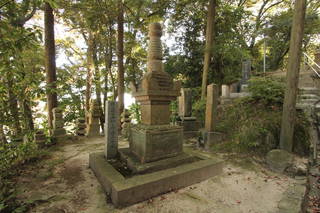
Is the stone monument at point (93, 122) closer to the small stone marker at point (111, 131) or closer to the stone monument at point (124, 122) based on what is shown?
the stone monument at point (124, 122)

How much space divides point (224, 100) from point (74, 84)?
9.24 meters

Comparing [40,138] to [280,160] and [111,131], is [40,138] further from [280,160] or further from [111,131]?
[280,160]

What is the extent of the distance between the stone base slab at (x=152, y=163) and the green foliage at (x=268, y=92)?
3.72 meters

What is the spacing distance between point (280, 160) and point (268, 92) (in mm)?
2669

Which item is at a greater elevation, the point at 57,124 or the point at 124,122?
the point at 57,124

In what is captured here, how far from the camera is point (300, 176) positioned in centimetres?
348

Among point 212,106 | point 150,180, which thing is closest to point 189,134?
point 212,106

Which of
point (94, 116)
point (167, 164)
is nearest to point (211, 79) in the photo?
point (94, 116)

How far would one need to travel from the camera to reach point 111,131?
152 inches

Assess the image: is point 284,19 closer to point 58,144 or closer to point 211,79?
point 211,79

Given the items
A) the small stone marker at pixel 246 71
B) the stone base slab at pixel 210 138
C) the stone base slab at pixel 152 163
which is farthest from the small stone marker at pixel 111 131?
the small stone marker at pixel 246 71

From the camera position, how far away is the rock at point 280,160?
366 cm

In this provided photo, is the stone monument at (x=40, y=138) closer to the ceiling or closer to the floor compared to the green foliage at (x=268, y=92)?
closer to the floor

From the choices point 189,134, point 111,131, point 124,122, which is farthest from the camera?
point 124,122
